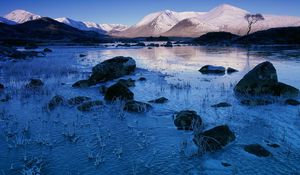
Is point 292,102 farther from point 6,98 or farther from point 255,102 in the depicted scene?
point 6,98

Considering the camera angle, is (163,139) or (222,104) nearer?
(163,139)

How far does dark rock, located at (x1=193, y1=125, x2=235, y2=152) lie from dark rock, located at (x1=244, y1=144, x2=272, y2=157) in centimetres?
68

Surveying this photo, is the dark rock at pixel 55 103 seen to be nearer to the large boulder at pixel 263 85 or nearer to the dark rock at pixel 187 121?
the dark rock at pixel 187 121

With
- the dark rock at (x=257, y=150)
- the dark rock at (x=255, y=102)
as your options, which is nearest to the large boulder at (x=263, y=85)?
the dark rock at (x=255, y=102)

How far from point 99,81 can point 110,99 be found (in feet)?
23.4

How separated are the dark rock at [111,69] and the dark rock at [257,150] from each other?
46.8 ft

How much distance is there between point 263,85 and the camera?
57.1 feet

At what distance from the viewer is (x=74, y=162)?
28.0 ft

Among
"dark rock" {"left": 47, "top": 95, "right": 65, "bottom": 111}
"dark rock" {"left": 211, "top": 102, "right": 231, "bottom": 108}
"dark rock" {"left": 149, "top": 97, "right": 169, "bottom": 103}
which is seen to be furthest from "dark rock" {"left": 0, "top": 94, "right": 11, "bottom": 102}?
"dark rock" {"left": 211, "top": 102, "right": 231, "bottom": 108}

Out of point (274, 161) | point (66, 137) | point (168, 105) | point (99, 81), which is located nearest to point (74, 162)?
point (66, 137)

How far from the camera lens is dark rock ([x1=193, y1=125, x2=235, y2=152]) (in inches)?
360

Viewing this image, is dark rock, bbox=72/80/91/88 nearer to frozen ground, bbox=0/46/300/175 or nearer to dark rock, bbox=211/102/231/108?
frozen ground, bbox=0/46/300/175

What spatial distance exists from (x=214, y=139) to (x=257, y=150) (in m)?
1.34

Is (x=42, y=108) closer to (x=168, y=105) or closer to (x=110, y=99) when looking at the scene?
(x=110, y=99)
